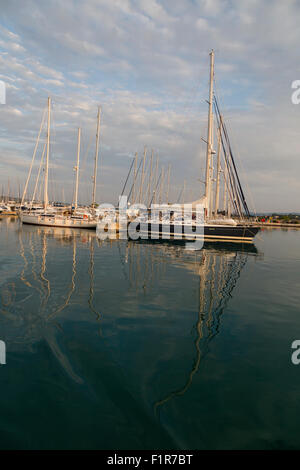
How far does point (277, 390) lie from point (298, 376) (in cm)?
89

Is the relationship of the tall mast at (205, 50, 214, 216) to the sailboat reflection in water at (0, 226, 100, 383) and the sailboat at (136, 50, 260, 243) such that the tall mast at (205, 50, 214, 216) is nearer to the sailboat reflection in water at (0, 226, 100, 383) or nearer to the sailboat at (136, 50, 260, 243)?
the sailboat at (136, 50, 260, 243)

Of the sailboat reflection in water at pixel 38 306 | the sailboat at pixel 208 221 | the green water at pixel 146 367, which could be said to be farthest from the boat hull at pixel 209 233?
the sailboat reflection in water at pixel 38 306

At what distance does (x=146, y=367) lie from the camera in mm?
5941

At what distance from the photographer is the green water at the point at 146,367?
418 cm

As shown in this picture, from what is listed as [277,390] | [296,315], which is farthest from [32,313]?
[296,315]

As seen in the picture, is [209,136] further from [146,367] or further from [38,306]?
[146,367]

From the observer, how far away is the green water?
165 inches

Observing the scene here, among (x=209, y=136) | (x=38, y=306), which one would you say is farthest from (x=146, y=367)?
(x=209, y=136)

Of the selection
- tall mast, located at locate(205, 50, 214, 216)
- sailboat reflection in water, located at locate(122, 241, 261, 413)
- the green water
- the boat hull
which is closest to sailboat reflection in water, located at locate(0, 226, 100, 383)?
the green water

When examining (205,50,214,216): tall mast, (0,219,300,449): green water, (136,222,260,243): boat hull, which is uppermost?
(205,50,214,216): tall mast

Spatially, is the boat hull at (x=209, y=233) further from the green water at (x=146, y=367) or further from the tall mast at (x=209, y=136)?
the green water at (x=146, y=367)

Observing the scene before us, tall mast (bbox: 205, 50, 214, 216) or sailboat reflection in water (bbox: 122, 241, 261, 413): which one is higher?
tall mast (bbox: 205, 50, 214, 216)

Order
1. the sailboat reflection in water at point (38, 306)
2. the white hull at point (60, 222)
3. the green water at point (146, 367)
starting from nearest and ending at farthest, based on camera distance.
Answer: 1. the green water at point (146, 367)
2. the sailboat reflection in water at point (38, 306)
3. the white hull at point (60, 222)
